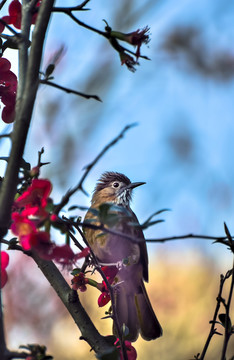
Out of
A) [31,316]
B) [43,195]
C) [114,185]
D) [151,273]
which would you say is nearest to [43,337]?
[31,316]

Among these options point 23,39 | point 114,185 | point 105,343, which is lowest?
point 105,343

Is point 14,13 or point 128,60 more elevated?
point 14,13

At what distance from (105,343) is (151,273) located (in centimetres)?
294

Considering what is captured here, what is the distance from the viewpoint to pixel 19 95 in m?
1.17

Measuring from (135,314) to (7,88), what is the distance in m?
1.46

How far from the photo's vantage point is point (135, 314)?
2.62m

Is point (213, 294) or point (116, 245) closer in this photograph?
point (116, 245)

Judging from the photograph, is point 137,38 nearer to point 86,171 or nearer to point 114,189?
point 86,171

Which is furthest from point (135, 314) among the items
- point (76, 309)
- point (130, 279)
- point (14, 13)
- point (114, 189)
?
point (14, 13)

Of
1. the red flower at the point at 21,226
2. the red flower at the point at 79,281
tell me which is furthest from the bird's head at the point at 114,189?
the red flower at the point at 21,226

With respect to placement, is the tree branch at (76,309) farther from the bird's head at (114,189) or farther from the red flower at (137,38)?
the bird's head at (114,189)

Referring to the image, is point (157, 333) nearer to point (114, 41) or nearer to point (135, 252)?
point (135, 252)

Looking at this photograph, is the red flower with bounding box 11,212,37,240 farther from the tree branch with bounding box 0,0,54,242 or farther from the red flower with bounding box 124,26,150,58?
the red flower with bounding box 124,26,150,58

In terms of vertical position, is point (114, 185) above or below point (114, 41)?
above
